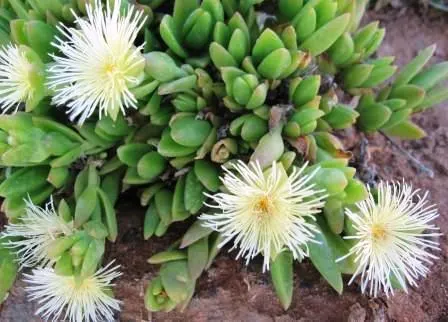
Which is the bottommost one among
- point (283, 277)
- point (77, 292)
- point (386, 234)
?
point (77, 292)

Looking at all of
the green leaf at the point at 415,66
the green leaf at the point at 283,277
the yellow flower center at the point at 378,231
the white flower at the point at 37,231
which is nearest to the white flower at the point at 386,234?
the yellow flower center at the point at 378,231

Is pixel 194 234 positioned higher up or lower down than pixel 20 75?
lower down

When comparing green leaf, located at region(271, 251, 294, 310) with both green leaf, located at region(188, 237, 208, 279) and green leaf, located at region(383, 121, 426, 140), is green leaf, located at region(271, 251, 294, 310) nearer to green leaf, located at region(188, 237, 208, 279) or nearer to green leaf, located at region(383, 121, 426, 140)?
green leaf, located at region(188, 237, 208, 279)

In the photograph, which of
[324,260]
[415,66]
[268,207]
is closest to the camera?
[268,207]

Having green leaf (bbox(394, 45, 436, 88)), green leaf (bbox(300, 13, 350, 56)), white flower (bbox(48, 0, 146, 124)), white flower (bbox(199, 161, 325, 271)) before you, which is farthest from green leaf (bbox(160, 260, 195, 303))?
green leaf (bbox(394, 45, 436, 88))

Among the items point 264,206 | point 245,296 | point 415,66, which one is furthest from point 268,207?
point 415,66

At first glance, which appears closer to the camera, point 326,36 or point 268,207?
point 268,207

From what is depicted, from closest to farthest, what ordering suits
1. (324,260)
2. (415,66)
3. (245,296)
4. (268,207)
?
(268,207) < (324,260) < (245,296) < (415,66)

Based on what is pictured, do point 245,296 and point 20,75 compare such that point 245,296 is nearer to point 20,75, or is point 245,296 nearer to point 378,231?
point 378,231
